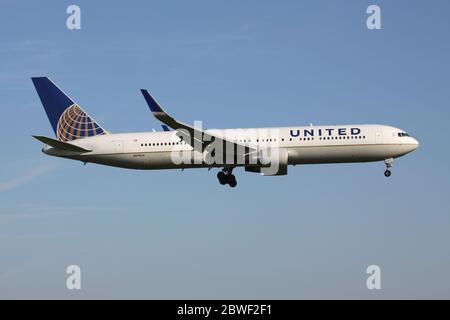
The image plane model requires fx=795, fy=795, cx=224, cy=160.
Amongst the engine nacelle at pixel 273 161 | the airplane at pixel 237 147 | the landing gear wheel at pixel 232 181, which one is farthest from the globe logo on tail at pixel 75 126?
the engine nacelle at pixel 273 161

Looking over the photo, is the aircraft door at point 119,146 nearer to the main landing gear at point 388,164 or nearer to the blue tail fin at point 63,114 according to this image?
the blue tail fin at point 63,114

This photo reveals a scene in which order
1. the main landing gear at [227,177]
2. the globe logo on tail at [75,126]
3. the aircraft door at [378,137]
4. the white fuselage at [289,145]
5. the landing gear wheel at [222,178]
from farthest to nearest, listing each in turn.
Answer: the globe logo on tail at [75,126] < the landing gear wheel at [222,178] < the main landing gear at [227,177] < the aircraft door at [378,137] < the white fuselage at [289,145]

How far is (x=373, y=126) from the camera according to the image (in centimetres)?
5716

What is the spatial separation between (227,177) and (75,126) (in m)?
12.9

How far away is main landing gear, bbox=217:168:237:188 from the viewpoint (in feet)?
→ 194

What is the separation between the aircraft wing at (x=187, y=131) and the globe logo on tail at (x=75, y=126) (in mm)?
8464

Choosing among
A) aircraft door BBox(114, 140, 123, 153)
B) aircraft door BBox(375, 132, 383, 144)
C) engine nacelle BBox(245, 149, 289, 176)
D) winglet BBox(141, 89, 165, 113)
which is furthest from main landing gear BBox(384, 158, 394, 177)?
aircraft door BBox(114, 140, 123, 153)

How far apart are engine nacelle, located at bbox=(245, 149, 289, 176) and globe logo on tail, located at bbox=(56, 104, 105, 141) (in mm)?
12949

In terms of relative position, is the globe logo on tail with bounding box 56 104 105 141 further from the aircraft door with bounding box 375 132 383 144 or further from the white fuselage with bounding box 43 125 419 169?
the aircraft door with bounding box 375 132 383 144

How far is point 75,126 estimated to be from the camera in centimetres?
6234

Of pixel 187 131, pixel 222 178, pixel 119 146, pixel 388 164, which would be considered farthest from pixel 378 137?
pixel 119 146

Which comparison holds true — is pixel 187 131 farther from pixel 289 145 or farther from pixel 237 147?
pixel 289 145

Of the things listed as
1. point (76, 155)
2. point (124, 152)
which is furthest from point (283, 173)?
point (76, 155)

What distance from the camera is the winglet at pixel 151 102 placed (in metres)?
50.5
